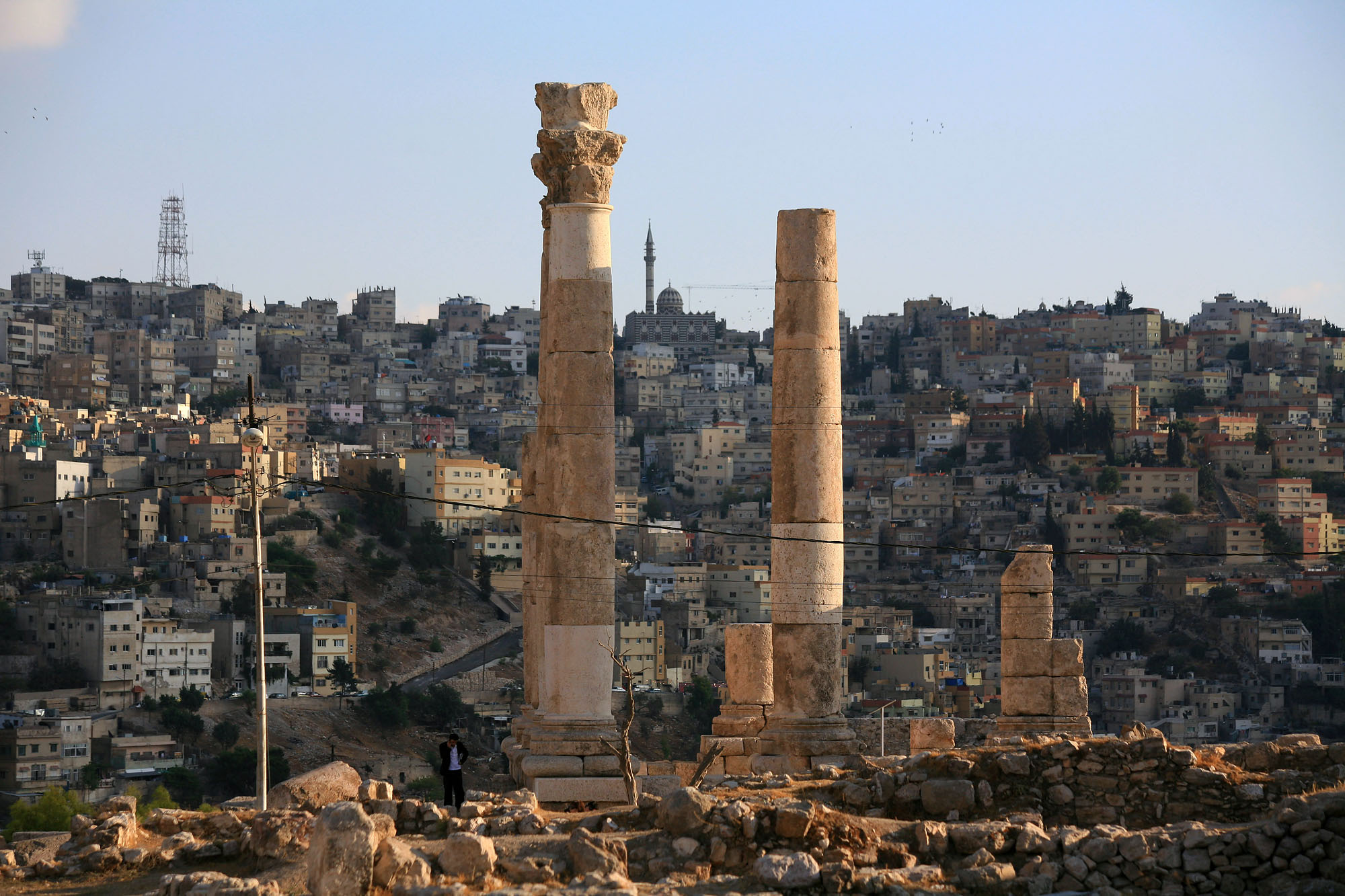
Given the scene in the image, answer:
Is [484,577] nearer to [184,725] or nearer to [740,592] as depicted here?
[740,592]

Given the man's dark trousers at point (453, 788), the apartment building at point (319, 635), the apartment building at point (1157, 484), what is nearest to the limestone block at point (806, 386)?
the man's dark trousers at point (453, 788)

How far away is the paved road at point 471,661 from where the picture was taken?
343 feet

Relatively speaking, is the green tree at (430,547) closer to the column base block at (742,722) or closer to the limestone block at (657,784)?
the column base block at (742,722)

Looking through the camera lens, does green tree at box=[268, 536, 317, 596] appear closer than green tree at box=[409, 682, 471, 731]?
No

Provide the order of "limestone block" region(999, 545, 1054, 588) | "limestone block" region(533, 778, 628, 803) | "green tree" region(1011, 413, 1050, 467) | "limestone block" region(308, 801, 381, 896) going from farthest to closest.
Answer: "green tree" region(1011, 413, 1050, 467), "limestone block" region(999, 545, 1054, 588), "limestone block" region(533, 778, 628, 803), "limestone block" region(308, 801, 381, 896)

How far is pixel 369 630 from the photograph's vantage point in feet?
370

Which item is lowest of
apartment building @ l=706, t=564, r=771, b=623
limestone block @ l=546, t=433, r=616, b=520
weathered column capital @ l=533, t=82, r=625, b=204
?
apartment building @ l=706, t=564, r=771, b=623

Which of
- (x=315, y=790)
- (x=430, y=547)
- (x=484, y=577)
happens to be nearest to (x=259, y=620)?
(x=315, y=790)

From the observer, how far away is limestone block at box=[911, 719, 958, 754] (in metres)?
24.5

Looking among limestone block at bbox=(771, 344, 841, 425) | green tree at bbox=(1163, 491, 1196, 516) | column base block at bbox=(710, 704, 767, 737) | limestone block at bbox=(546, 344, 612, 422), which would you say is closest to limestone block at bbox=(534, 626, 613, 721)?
limestone block at bbox=(546, 344, 612, 422)

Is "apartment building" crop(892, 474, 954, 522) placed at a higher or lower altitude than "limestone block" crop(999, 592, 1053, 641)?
higher

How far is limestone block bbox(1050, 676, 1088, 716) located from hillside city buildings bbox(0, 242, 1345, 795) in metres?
33.4

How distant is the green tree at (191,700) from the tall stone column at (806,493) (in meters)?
70.0

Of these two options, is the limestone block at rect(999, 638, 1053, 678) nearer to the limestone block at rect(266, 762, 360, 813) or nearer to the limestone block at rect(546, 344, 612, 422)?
the limestone block at rect(546, 344, 612, 422)
